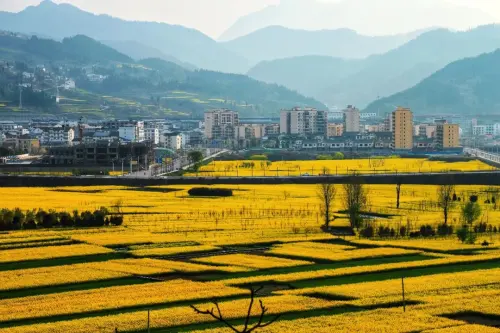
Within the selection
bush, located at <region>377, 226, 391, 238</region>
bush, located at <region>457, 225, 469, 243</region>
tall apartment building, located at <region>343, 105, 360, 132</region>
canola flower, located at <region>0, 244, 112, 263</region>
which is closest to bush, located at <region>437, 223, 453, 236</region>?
bush, located at <region>457, 225, 469, 243</region>

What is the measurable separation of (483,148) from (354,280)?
317 ft

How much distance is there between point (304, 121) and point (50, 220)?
3705 inches

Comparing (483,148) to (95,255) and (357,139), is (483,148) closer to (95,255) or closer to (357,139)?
(357,139)

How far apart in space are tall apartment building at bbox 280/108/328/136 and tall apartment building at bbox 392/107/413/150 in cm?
2112

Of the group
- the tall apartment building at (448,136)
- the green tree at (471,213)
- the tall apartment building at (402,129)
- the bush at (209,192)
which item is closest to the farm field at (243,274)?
the green tree at (471,213)

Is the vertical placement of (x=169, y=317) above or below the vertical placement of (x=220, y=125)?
below

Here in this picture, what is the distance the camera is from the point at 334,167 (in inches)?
3009

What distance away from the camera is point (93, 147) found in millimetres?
79312

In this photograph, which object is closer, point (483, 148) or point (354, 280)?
point (354, 280)

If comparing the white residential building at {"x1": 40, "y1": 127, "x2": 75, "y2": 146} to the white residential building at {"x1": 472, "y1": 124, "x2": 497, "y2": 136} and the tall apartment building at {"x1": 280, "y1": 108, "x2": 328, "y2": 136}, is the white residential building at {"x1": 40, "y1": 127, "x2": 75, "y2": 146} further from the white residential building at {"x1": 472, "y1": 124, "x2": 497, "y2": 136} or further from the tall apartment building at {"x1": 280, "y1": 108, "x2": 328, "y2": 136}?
the white residential building at {"x1": 472, "y1": 124, "x2": 497, "y2": 136}

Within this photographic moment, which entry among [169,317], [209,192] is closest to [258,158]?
[209,192]

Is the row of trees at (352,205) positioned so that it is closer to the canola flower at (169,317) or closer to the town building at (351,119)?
the canola flower at (169,317)

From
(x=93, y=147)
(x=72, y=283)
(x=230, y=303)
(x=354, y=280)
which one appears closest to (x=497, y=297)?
(x=354, y=280)

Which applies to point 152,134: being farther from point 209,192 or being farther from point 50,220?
point 50,220
